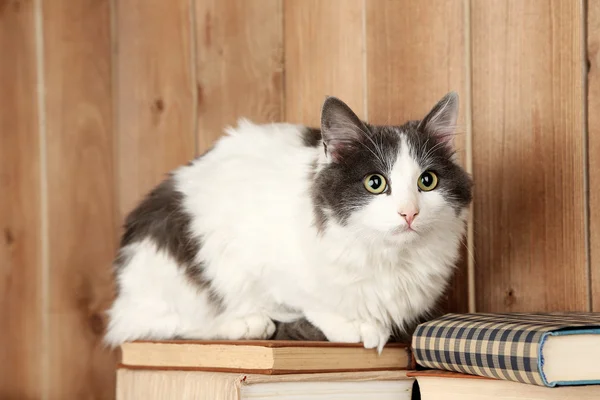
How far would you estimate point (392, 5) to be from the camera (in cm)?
161

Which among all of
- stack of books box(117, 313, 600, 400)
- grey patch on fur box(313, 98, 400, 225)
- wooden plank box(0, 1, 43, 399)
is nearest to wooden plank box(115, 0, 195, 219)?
wooden plank box(0, 1, 43, 399)

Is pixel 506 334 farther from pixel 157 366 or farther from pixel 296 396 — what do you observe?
pixel 157 366

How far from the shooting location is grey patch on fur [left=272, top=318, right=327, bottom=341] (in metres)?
1.29

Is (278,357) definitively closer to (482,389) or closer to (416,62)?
(482,389)

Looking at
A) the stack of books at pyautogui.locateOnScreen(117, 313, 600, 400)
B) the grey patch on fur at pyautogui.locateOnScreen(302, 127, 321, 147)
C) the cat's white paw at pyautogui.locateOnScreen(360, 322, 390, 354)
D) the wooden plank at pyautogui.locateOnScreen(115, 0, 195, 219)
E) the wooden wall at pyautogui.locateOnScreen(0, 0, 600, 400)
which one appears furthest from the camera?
the wooden plank at pyautogui.locateOnScreen(115, 0, 195, 219)

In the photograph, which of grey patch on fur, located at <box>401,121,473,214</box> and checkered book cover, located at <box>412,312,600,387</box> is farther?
grey patch on fur, located at <box>401,121,473,214</box>

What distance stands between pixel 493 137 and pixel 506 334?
529 mm

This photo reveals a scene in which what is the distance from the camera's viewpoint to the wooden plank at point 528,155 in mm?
1284

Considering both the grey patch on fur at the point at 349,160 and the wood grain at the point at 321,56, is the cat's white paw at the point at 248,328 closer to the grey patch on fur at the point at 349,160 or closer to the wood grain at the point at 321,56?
the grey patch on fur at the point at 349,160

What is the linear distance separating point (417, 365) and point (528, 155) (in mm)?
409

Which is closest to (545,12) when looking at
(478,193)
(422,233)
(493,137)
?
(493,137)

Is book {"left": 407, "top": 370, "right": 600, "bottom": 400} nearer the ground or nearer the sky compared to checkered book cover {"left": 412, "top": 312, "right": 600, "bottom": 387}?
nearer the ground

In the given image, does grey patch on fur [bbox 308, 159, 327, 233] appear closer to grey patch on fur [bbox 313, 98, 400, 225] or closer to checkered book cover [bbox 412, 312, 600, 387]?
grey patch on fur [bbox 313, 98, 400, 225]

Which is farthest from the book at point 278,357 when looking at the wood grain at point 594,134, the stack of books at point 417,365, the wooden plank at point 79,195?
the wooden plank at point 79,195
